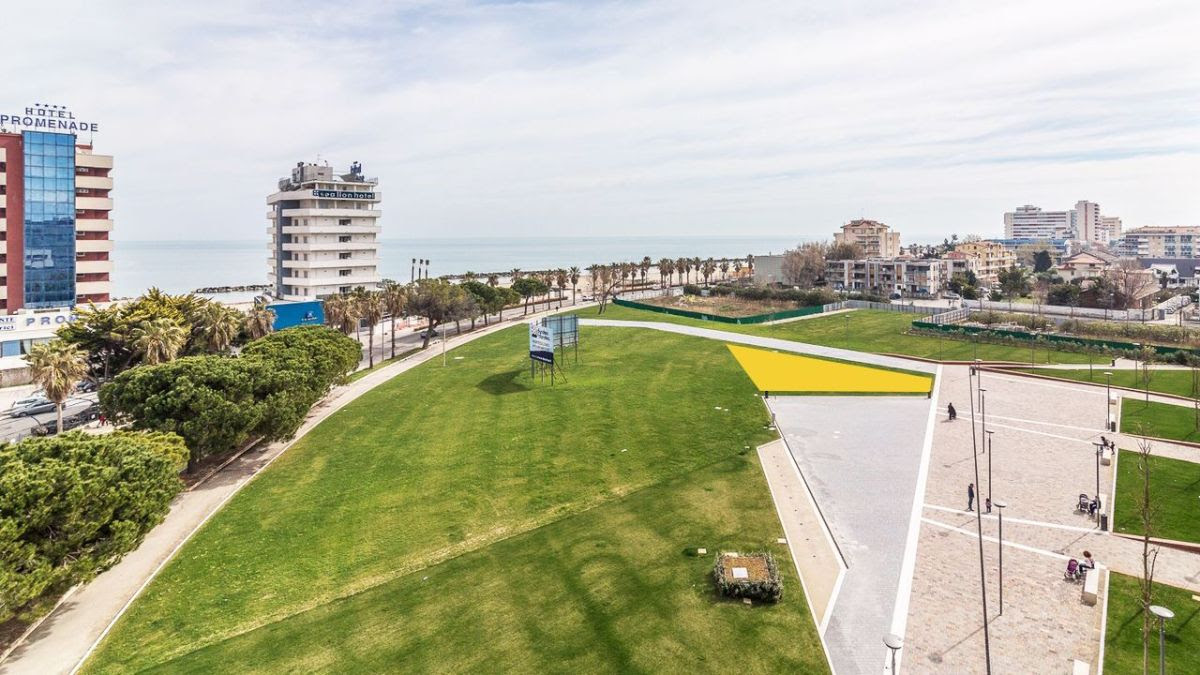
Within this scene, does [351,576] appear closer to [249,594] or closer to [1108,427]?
[249,594]

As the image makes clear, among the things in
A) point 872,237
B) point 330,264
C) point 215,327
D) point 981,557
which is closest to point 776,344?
point 981,557

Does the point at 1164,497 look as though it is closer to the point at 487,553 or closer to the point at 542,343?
the point at 487,553

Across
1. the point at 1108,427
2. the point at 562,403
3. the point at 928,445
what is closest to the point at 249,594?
the point at 562,403

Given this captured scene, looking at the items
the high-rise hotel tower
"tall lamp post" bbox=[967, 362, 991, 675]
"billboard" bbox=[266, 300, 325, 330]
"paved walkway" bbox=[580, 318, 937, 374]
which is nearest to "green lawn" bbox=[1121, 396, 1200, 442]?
"tall lamp post" bbox=[967, 362, 991, 675]

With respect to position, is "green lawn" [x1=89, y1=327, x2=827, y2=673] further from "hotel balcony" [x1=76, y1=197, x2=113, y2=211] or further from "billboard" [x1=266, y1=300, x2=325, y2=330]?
"hotel balcony" [x1=76, y1=197, x2=113, y2=211]

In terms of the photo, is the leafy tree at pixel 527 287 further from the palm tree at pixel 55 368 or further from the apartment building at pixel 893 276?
the apartment building at pixel 893 276

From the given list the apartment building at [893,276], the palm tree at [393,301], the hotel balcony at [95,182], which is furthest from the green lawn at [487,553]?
the apartment building at [893,276]
